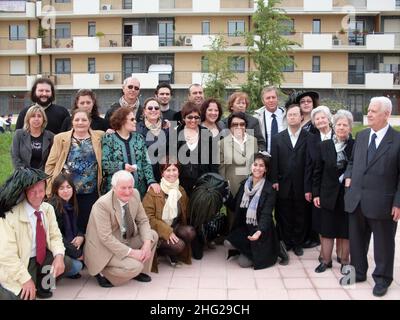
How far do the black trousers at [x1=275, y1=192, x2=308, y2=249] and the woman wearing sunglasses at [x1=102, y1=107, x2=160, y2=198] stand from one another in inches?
70.8

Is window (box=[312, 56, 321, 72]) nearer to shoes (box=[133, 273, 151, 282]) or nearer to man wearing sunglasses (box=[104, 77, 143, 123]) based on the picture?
man wearing sunglasses (box=[104, 77, 143, 123])

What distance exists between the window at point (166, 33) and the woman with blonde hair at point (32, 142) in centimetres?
2859

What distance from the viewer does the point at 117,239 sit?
570 centimetres

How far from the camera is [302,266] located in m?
6.37

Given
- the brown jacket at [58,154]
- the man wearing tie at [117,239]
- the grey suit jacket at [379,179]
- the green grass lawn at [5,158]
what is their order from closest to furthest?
the grey suit jacket at [379,179] < the man wearing tie at [117,239] < the brown jacket at [58,154] < the green grass lawn at [5,158]

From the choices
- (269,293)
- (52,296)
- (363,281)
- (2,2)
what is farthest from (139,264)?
(2,2)

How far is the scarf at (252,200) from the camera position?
6352mm

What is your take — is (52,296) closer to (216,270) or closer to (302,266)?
(216,270)

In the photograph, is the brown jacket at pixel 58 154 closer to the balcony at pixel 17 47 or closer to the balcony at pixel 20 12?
the balcony at pixel 17 47

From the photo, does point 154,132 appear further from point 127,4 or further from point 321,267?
point 127,4

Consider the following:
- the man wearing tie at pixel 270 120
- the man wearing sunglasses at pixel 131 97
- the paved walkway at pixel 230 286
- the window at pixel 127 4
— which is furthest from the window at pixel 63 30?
the paved walkway at pixel 230 286

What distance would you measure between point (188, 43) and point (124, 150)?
28.3 metres

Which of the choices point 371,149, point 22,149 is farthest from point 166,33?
point 371,149

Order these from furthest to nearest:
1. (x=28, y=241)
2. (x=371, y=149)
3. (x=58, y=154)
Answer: (x=58, y=154)
(x=371, y=149)
(x=28, y=241)
